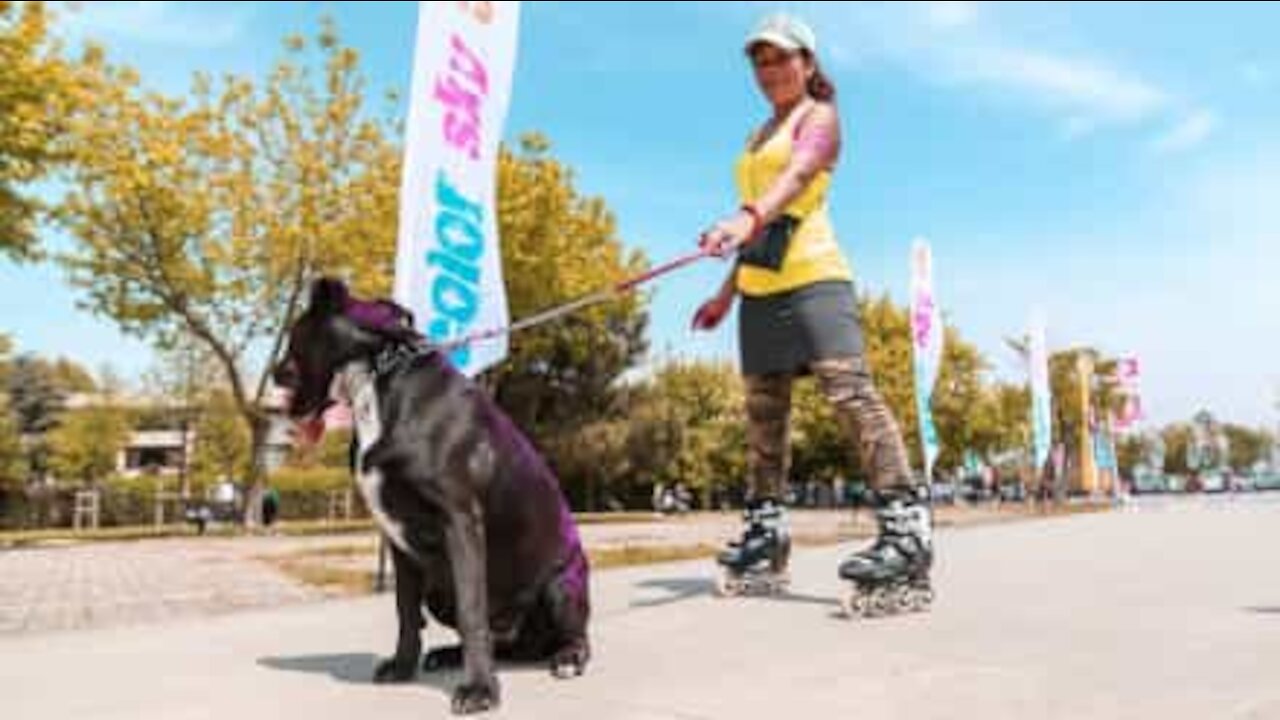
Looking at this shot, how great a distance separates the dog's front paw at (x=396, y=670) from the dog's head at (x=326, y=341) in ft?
2.61

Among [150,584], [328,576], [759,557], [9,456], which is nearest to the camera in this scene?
[759,557]

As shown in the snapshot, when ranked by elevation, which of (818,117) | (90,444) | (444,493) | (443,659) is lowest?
(443,659)

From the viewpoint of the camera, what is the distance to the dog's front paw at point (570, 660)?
2982 millimetres

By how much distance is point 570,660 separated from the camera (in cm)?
301

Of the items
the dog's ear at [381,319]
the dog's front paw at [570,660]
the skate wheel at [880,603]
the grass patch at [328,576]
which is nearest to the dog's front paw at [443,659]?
the dog's front paw at [570,660]

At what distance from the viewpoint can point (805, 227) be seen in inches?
170

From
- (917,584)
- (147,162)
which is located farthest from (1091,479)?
(917,584)

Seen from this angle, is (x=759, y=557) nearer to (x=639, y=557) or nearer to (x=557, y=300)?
(x=639, y=557)

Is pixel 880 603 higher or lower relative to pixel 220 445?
lower

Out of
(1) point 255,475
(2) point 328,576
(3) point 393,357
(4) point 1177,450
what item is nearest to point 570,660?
(3) point 393,357

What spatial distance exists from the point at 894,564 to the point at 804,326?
41.5 inches

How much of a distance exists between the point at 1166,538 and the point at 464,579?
762 centimetres

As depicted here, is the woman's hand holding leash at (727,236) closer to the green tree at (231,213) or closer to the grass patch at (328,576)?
the grass patch at (328,576)

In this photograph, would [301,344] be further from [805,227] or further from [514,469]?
[805,227]
